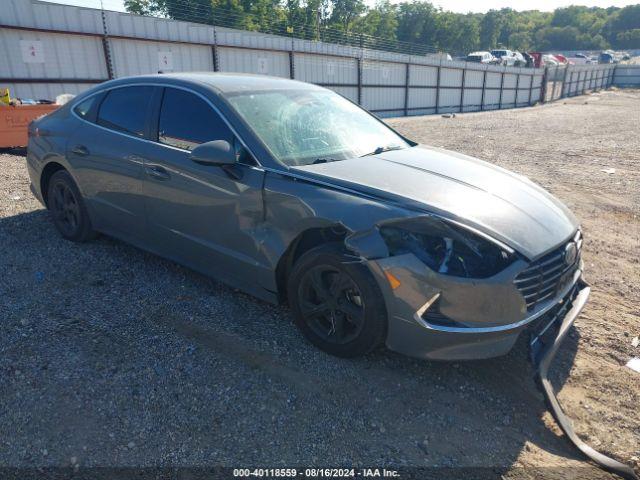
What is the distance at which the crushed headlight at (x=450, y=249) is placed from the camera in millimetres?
2555

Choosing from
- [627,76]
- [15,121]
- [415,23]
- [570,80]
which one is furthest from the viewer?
[415,23]

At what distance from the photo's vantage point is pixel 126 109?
411cm

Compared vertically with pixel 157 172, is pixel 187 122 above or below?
above

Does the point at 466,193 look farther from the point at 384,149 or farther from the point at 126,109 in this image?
the point at 126,109

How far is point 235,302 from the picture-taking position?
12.2ft

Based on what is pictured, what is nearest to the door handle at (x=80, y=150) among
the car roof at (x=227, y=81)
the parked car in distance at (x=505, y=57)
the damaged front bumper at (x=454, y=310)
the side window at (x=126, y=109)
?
the side window at (x=126, y=109)

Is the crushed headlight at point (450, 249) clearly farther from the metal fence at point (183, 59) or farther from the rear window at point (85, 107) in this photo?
the metal fence at point (183, 59)

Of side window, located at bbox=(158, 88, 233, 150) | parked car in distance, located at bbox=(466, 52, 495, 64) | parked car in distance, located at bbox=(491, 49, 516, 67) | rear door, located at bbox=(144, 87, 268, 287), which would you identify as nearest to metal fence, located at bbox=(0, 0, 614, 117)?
side window, located at bbox=(158, 88, 233, 150)

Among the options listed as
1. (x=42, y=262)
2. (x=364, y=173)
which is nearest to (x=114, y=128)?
(x=42, y=262)

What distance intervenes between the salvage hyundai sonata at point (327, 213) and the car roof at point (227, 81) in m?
0.02

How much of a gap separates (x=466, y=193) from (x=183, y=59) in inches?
558

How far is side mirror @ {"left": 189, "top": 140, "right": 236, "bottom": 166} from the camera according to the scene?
3125 mm

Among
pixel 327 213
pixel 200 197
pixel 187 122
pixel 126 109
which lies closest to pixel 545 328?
pixel 327 213

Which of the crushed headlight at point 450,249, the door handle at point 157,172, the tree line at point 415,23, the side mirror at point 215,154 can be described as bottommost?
the crushed headlight at point 450,249
